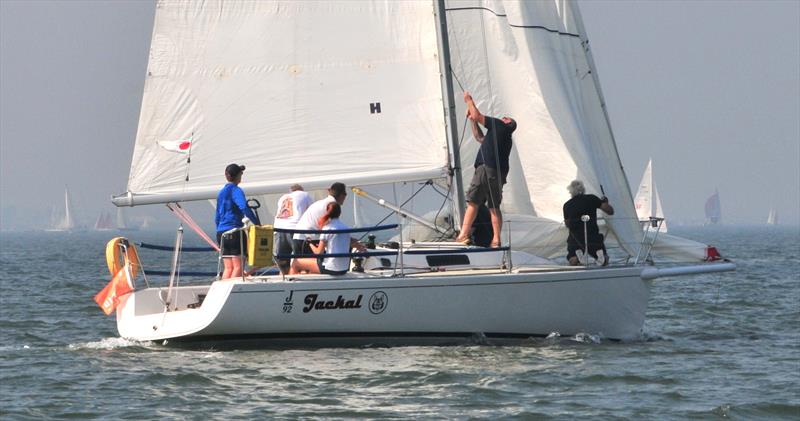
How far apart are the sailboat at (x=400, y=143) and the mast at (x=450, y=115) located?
0.02 m

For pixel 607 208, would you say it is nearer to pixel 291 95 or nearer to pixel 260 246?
pixel 291 95

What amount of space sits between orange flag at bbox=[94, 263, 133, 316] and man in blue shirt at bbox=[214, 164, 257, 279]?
4.43 feet

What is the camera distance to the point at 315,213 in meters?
15.3

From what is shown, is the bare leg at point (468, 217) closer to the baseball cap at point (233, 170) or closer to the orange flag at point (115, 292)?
the baseball cap at point (233, 170)

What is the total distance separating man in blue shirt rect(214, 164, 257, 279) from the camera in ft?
50.1

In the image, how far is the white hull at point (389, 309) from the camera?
1453cm

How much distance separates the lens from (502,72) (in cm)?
1752

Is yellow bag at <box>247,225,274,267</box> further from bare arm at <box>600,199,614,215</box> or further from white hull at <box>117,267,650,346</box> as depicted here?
bare arm at <box>600,199,614,215</box>

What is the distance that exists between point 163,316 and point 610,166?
623cm

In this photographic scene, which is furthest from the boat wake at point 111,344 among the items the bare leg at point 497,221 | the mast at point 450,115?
the bare leg at point 497,221

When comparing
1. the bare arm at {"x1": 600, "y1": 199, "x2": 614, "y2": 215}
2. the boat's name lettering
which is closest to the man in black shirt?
the bare arm at {"x1": 600, "y1": 199, "x2": 614, "y2": 215}

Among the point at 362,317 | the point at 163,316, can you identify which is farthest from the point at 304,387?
the point at 163,316

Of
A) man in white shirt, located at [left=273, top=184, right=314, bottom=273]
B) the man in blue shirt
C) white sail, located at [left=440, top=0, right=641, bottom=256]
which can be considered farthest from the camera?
white sail, located at [left=440, top=0, right=641, bottom=256]

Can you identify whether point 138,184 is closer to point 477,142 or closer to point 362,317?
point 362,317
